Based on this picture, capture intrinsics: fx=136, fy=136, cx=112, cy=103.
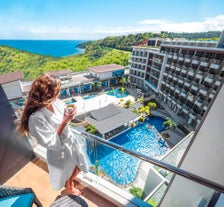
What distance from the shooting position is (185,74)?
42.2 feet

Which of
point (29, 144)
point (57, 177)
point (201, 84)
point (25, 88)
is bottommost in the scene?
point (25, 88)

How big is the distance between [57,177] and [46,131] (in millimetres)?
613

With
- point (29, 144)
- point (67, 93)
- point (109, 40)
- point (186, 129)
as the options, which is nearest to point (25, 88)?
point (67, 93)

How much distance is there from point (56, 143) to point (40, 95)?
1.33 feet

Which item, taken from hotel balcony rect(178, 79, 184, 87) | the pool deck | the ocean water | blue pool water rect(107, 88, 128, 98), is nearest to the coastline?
the ocean water

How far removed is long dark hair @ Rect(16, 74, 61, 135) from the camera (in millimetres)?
1042

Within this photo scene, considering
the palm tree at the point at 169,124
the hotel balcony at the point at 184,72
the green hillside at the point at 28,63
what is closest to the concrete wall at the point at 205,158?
the palm tree at the point at 169,124

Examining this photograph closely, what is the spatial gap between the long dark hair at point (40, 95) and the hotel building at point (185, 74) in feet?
39.7

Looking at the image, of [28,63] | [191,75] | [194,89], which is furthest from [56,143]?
[28,63]

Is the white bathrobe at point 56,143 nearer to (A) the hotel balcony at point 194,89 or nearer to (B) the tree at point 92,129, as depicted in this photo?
(B) the tree at point 92,129

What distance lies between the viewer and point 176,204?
163 centimetres

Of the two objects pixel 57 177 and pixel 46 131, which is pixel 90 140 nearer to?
pixel 57 177

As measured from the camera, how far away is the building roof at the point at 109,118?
1061 cm

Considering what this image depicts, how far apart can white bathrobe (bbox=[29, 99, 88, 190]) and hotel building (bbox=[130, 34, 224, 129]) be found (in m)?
11.9
